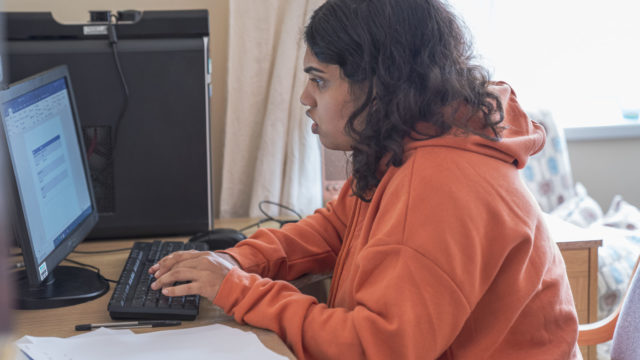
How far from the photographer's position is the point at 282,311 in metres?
0.86

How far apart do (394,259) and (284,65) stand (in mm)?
1174

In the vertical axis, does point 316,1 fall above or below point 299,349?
above

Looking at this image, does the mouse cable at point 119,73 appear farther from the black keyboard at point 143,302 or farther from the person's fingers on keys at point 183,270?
the person's fingers on keys at point 183,270

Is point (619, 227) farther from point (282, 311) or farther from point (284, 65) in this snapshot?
point (282, 311)

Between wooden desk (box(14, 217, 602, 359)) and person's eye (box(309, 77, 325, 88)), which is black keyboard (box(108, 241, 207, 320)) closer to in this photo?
wooden desk (box(14, 217, 602, 359))

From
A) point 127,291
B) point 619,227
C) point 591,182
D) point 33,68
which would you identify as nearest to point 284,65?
point 33,68

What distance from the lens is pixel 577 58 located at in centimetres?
271

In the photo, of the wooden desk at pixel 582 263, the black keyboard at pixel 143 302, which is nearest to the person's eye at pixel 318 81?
the black keyboard at pixel 143 302

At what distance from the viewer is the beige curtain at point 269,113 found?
1.85 m

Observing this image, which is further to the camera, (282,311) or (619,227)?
(619,227)

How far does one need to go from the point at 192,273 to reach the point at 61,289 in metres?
0.26

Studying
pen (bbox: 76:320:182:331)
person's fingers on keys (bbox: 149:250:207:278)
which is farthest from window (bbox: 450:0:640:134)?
pen (bbox: 76:320:182:331)

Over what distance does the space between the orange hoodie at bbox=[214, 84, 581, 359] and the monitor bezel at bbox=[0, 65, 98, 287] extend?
267mm

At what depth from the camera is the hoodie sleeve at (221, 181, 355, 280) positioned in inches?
43.6
